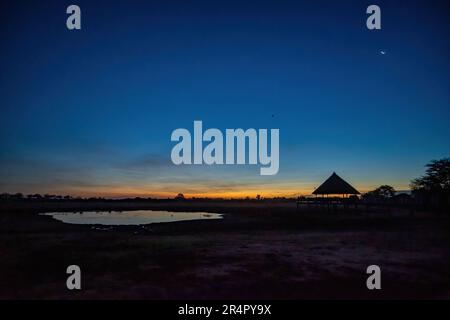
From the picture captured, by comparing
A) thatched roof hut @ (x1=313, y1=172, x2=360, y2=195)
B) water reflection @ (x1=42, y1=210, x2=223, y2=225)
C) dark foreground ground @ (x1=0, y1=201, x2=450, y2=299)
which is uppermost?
thatched roof hut @ (x1=313, y1=172, x2=360, y2=195)

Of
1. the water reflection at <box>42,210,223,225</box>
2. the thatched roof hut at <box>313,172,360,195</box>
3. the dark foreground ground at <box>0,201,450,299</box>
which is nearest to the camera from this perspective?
the dark foreground ground at <box>0,201,450,299</box>

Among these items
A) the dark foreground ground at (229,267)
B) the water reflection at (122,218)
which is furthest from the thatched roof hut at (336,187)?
the dark foreground ground at (229,267)

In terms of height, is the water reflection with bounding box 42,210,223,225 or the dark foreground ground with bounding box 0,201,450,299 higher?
the dark foreground ground with bounding box 0,201,450,299

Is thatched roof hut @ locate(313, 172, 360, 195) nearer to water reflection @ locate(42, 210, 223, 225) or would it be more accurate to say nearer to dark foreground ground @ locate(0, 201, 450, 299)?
water reflection @ locate(42, 210, 223, 225)

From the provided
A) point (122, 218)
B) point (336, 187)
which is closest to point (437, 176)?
point (336, 187)

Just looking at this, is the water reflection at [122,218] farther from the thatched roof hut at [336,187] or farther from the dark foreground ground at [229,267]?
the dark foreground ground at [229,267]

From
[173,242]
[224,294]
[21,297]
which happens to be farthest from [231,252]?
[21,297]

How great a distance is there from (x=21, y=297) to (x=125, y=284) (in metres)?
2.05

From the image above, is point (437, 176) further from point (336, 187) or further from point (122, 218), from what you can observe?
point (122, 218)

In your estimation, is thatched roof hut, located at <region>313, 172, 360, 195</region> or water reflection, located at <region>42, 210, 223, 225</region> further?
thatched roof hut, located at <region>313, 172, 360, 195</region>

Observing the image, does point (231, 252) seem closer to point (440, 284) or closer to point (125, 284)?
point (125, 284)

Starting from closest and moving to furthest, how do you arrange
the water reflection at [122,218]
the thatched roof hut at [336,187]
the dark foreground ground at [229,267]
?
the dark foreground ground at [229,267]
the water reflection at [122,218]
the thatched roof hut at [336,187]

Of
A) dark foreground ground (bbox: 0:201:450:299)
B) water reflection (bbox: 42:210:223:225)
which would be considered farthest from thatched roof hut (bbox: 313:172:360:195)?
dark foreground ground (bbox: 0:201:450:299)

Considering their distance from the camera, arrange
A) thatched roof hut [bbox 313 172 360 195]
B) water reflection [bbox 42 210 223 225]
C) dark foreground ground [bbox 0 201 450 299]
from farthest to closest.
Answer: thatched roof hut [bbox 313 172 360 195] < water reflection [bbox 42 210 223 225] < dark foreground ground [bbox 0 201 450 299]
